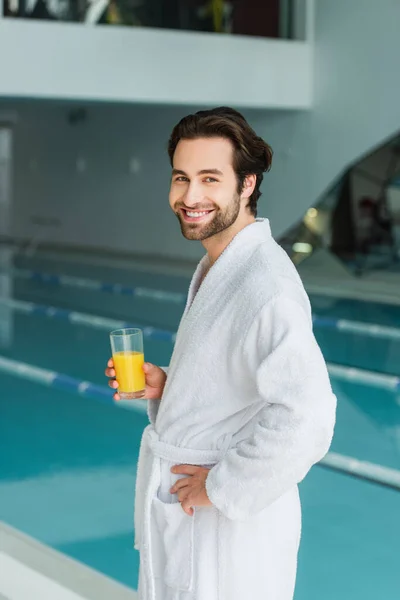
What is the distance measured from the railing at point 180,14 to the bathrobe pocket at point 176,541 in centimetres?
907

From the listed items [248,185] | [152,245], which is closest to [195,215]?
[248,185]

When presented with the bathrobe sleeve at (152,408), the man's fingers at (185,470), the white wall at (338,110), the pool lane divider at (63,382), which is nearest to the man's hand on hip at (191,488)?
the man's fingers at (185,470)

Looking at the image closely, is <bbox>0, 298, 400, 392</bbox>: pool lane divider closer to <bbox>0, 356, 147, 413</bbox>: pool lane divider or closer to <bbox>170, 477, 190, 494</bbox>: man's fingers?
<bbox>0, 356, 147, 413</bbox>: pool lane divider

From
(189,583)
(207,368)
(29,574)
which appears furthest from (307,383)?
(29,574)

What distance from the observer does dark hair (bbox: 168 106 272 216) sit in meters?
1.68

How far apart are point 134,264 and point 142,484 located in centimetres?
1224

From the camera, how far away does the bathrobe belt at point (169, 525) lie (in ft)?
5.74

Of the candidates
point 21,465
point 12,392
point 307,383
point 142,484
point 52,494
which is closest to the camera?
point 307,383

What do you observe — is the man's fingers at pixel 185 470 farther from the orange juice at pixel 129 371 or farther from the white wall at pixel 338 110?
the white wall at pixel 338 110

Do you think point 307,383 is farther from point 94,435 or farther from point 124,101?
point 124,101

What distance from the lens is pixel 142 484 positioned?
1880 mm

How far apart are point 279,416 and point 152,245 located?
45.2 ft

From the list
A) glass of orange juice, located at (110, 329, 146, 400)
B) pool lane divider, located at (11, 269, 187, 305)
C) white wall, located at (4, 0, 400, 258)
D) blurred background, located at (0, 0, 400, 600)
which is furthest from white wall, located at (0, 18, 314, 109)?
glass of orange juice, located at (110, 329, 146, 400)

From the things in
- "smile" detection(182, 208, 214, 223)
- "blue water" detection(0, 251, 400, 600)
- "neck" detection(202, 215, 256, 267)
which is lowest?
"blue water" detection(0, 251, 400, 600)
